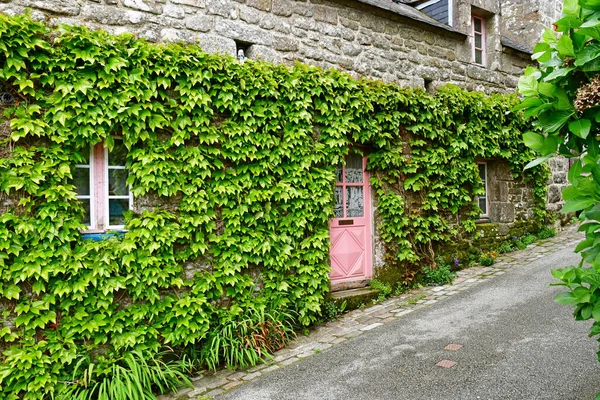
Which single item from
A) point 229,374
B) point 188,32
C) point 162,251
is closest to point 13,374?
point 162,251

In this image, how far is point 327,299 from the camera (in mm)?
5863

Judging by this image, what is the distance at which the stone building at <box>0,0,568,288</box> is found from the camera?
483cm

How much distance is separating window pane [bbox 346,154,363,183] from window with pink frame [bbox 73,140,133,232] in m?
3.32

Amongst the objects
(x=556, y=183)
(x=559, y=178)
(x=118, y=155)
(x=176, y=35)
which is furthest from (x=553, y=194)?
(x=118, y=155)

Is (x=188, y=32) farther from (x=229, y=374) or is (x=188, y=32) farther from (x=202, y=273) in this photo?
(x=229, y=374)

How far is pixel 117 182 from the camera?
4664mm

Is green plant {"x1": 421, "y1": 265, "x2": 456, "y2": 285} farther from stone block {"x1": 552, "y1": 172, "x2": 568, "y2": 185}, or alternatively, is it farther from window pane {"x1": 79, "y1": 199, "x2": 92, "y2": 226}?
window pane {"x1": 79, "y1": 199, "x2": 92, "y2": 226}

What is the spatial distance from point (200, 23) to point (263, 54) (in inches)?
35.4

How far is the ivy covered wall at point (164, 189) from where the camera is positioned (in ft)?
13.0

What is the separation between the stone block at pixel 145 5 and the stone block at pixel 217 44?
56 centimetres

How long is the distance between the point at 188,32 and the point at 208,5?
465 mm

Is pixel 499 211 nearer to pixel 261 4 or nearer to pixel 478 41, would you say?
pixel 478 41

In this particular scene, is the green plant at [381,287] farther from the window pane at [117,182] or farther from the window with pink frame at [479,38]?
the window with pink frame at [479,38]

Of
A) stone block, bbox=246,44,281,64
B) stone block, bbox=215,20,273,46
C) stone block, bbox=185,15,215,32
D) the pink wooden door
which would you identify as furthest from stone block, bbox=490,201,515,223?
stone block, bbox=185,15,215,32
